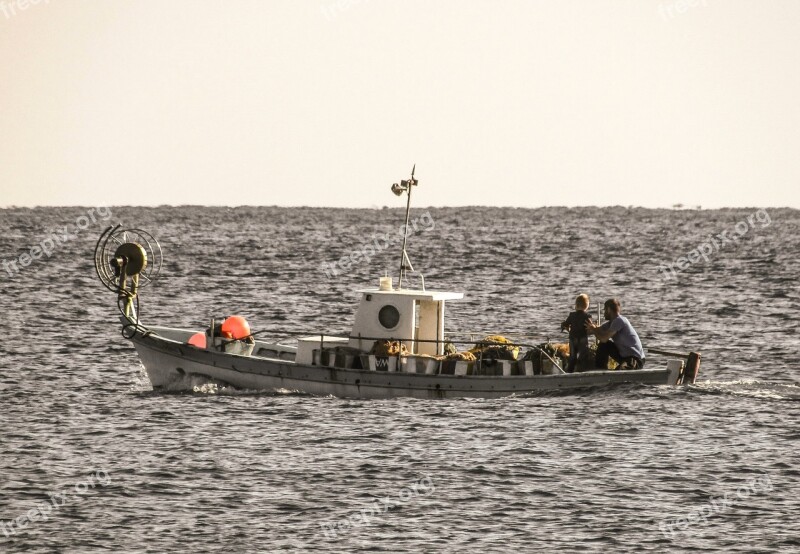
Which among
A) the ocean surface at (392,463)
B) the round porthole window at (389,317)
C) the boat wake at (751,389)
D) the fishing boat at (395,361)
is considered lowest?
the ocean surface at (392,463)

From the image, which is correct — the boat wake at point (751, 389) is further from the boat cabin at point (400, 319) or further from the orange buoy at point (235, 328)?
the orange buoy at point (235, 328)

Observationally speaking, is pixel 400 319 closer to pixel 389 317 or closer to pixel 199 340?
pixel 389 317

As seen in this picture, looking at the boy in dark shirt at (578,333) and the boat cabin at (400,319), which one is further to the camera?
the boat cabin at (400,319)

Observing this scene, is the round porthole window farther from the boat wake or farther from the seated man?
the boat wake

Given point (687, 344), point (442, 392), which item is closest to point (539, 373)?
point (442, 392)

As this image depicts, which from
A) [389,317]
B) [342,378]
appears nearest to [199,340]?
[342,378]

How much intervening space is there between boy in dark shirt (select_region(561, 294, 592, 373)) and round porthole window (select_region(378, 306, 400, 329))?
391 centimetres

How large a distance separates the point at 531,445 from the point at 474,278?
6082cm

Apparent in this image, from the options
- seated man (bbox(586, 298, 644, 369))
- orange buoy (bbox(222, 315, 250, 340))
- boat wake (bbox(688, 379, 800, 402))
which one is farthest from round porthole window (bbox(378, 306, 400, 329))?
boat wake (bbox(688, 379, 800, 402))

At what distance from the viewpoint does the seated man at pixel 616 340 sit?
29797 millimetres

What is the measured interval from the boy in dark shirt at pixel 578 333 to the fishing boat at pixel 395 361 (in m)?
0.35

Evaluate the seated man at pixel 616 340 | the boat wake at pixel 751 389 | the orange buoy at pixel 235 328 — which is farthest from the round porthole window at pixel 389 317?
the boat wake at pixel 751 389

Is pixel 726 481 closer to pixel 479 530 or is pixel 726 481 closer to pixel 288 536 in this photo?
pixel 479 530

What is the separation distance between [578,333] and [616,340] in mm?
960
